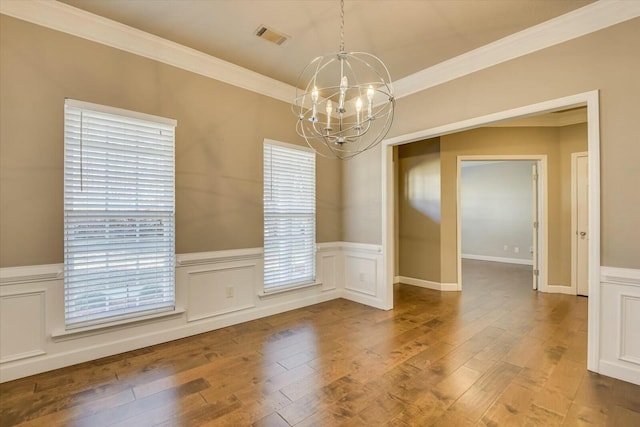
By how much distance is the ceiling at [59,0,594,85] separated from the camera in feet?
7.76

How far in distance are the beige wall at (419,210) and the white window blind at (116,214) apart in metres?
4.07

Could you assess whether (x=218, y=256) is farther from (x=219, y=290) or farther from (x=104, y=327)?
(x=104, y=327)

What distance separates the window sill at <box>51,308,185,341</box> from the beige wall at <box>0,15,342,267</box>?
60cm

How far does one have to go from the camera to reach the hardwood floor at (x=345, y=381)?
186 cm

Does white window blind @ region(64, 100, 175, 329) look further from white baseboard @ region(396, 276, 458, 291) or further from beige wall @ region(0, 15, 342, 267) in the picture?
white baseboard @ region(396, 276, 458, 291)

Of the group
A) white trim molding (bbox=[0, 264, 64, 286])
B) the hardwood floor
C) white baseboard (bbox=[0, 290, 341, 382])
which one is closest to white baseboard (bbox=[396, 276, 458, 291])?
the hardwood floor

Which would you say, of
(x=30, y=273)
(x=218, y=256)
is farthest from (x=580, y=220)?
(x=30, y=273)

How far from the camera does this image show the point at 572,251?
15.4ft

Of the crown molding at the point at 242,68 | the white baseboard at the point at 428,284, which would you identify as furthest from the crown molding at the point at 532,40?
the white baseboard at the point at 428,284

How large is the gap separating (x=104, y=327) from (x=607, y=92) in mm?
4660

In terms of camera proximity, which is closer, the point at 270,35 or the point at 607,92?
the point at 607,92

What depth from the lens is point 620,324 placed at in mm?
2279

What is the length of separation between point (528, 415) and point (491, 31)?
3090mm

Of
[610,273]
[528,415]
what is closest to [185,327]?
[528,415]
